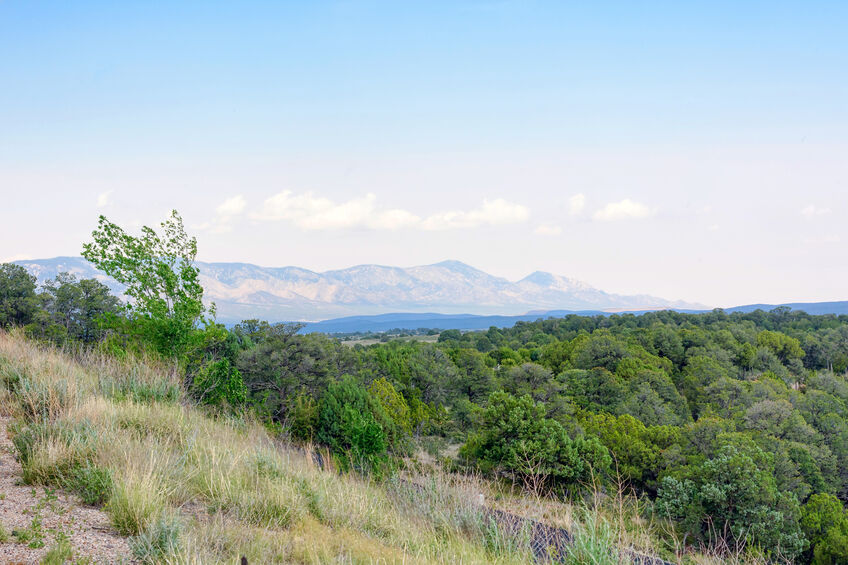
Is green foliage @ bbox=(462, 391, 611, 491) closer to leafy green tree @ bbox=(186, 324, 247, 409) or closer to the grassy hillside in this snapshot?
leafy green tree @ bbox=(186, 324, 247, 409)

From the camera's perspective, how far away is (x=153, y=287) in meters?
21.6

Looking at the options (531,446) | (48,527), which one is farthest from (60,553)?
(531,446)

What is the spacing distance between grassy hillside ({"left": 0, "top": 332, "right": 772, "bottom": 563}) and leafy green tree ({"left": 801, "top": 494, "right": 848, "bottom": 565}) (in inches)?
1254

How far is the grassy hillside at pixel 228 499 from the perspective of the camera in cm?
498

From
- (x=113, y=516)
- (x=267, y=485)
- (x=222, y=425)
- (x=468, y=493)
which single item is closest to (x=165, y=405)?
(x=222, y=425)

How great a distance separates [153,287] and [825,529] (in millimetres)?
41410

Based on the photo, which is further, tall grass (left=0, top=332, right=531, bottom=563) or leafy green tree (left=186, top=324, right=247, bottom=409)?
leafy green tree (left=186, top=324, right=247, bottom=409)

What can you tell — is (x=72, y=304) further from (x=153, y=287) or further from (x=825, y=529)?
(x=825, y=529)

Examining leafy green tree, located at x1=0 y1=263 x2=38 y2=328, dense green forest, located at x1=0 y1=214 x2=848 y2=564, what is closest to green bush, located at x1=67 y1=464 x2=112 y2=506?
dense green forest, located at x1=0 y1=214 x2=848 y2=564

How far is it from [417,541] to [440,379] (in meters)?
54.7

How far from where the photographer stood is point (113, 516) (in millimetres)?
4988

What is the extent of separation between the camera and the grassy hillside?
498cm

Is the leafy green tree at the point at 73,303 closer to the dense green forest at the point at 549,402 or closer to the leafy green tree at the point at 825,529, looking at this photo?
the dense green forest at the point at 549,402

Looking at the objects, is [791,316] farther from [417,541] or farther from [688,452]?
[417,541]
